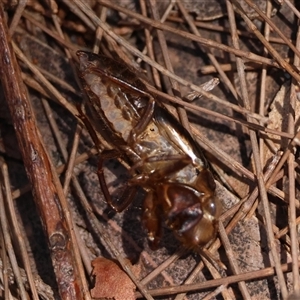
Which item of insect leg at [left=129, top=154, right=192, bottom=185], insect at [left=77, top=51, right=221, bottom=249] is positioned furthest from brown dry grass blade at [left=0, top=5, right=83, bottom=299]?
insect leg at [left=129, top=154, right=192, bottom=185]

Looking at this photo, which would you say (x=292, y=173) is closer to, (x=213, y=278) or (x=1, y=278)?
(x=213, y=278)

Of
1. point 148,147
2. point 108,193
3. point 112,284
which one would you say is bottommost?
point 112,284

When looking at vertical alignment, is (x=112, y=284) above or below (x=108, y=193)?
below

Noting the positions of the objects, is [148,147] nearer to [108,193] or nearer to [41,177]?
[108,193]

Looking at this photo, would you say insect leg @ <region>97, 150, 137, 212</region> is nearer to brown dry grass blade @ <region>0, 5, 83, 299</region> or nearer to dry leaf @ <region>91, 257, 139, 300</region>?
brown dry grass blade @ <region>0, 5, 83, 299</region>

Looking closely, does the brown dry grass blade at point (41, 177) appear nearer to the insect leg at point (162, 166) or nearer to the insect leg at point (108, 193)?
the insect leg at point (108, 193)

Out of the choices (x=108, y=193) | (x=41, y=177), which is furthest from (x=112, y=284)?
(x=41, y=177)

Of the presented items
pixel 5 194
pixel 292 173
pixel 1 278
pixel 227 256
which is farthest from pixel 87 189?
pixel 292 173
